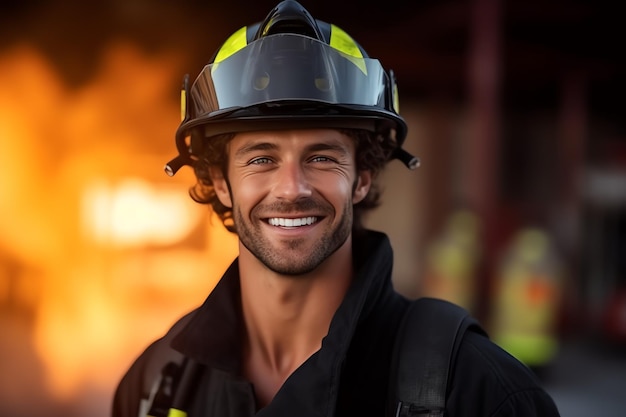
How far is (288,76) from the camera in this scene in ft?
6.08

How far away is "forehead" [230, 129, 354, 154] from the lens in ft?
6.00

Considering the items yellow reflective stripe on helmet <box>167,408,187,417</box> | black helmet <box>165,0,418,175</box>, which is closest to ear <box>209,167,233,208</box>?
black helmet <box>165,0,418,175</box>

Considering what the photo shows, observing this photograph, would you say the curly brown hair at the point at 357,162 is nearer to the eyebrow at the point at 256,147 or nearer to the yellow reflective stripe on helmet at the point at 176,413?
the eyebrow at the point at 256,147

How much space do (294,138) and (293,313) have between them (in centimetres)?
47

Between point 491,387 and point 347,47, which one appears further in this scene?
point 347,47

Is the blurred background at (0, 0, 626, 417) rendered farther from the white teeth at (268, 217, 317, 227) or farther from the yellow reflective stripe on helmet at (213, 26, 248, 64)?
the yellow reflective stripe on helmet at (213, 26, 248, 64)

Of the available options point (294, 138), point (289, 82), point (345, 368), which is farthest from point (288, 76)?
point (345, 368)

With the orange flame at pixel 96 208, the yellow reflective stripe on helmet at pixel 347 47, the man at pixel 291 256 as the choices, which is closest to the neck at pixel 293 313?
the man at pixel 291 256

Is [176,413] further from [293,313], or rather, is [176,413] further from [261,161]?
[261,161]

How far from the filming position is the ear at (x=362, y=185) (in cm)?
204

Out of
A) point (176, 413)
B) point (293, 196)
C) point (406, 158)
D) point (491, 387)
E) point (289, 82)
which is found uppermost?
point (289, 82)

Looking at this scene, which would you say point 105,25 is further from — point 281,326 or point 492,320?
point 281,326

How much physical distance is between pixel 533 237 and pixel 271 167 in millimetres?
4836

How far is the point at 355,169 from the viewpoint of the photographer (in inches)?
78.3
